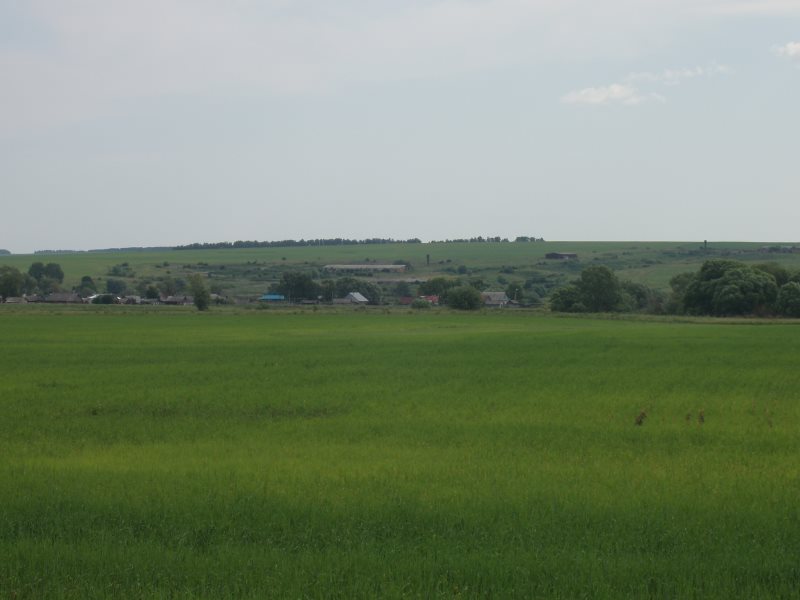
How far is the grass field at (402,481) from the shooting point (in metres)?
9.13

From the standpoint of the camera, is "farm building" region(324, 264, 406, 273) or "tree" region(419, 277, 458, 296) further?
"farm building" region(324, 264, 406, 273)

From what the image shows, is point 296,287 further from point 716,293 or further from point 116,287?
point 716,293

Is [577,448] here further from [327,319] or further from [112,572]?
[327,319]

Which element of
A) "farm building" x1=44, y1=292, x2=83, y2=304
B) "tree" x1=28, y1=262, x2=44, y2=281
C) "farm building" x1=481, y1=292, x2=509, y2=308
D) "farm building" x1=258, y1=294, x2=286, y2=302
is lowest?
"farm building" x1=481, y1=292, x2=509, y2=308

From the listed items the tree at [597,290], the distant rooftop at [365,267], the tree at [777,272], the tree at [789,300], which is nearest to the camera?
the tree at [789,300]

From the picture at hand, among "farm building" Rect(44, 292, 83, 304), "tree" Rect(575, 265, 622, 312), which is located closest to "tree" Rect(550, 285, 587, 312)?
"tree" Rect(575, 265, 622, 312)

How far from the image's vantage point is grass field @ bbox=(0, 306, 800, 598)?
9.13 m

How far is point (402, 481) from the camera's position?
13031mm

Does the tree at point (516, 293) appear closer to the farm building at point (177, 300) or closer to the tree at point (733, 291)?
the tree at point (733, 291)

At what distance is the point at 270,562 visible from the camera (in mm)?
9492

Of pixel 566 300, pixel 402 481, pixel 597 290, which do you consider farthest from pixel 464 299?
pixel 402 481

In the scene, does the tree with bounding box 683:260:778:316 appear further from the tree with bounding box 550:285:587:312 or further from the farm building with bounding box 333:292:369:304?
the farm building with bounding box 333:292:369:304

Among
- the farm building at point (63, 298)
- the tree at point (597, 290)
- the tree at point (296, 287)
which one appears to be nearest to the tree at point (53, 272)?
the farm building at point (63, 298)

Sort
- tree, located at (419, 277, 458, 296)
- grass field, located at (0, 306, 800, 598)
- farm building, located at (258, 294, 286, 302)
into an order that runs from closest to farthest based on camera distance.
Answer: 1. grass field, located at (0, 306, 800, 598)
2. farm building, located at (258, 294, 286, 302)
3. tree, located at (419, 277, 458, 296)
